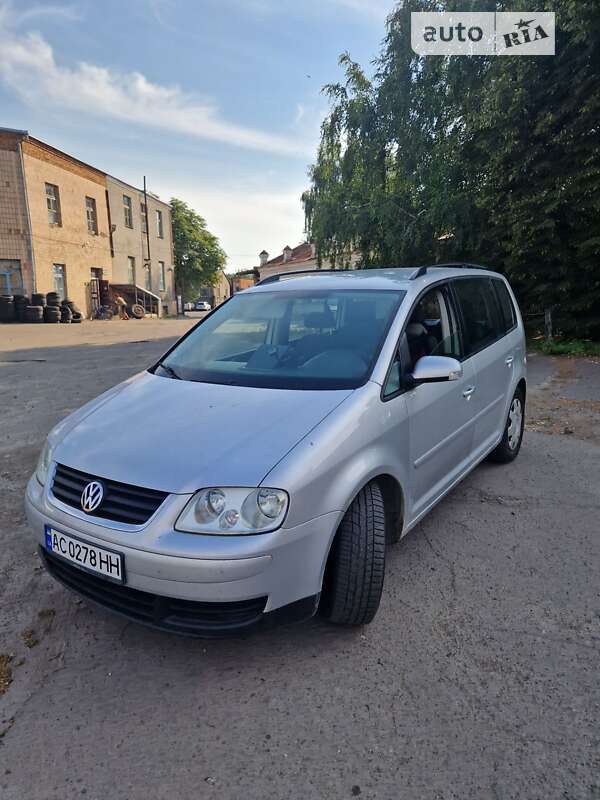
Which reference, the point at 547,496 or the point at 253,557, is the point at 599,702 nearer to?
the point at 253,557

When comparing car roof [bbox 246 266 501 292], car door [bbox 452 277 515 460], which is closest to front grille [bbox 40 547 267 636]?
car roof [bbox 246 266 501 292]

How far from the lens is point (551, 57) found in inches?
450

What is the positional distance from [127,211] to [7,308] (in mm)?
13440

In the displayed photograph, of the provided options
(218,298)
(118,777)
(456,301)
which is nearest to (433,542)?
(456,301)

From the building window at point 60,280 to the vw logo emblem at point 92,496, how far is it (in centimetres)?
2697

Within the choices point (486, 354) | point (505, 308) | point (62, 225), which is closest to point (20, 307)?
point (62, 225)

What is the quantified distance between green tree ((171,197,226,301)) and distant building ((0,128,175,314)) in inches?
411

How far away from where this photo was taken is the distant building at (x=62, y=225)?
23500mm

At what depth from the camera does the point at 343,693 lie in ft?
7.05

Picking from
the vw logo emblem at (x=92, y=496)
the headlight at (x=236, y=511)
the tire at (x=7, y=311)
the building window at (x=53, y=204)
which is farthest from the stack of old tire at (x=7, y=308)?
the headlight at (x=236, y=511)

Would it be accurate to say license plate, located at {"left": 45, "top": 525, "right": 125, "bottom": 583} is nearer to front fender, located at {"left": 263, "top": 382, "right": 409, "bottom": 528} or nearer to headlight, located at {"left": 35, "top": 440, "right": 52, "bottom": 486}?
headlight, located at {"left": 35, "top": 440, "right": 52, "bottom": 486}

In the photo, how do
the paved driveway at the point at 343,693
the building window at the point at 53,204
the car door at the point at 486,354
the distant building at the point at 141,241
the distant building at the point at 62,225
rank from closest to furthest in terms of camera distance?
the paved driveway at the point at 343,693 < the car door at the point at 486,354 < the distant building at the point at 62,225 < the building window at the point at 53,204 < the distant building at the point at 141,241

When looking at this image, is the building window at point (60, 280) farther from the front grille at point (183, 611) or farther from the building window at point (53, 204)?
the front grille at point (183, 611)

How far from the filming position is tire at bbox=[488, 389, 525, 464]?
15.1 ft
